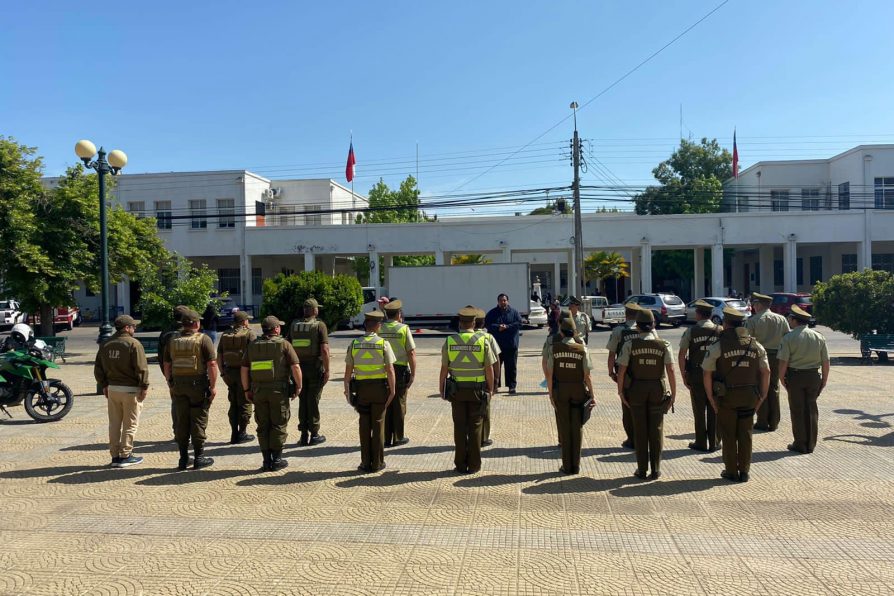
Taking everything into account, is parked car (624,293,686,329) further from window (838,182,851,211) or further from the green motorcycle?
the green motorcycle

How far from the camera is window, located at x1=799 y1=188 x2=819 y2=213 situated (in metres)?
41.4

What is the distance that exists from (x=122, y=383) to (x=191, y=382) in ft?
2.76

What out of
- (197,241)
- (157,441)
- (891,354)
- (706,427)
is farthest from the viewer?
(197,241)

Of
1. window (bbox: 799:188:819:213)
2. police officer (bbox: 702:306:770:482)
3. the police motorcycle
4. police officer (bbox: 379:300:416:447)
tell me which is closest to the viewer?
police officer (bbox: 702:306:770:482)

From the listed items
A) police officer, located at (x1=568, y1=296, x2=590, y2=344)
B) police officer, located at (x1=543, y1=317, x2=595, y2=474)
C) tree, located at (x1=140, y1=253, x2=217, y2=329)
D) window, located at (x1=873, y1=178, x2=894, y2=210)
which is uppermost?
window, located at (x1=873, y1=178, x2=894, y2=210)

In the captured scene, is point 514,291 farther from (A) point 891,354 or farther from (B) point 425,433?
(B) point 425,433

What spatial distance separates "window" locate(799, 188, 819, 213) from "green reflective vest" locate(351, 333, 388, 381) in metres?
41.5

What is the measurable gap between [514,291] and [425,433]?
20.6 meters

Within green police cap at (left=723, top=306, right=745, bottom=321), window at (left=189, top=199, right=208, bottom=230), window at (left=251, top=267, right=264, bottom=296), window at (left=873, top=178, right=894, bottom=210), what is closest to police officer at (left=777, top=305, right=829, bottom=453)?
green police cap at (left=723, top=306, right=745, bottom=321)

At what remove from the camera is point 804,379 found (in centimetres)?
766

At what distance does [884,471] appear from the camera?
6871 millimetres

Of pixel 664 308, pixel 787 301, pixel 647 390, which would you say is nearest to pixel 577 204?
pixel 664 308

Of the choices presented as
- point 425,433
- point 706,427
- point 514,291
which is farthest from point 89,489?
point 514,291

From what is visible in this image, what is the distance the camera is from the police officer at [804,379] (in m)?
7.60
